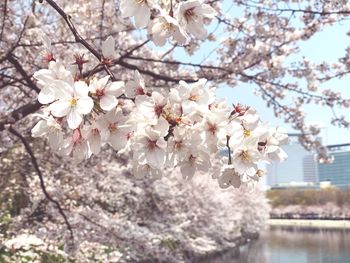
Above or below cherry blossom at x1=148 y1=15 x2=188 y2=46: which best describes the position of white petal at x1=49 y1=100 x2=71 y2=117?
below

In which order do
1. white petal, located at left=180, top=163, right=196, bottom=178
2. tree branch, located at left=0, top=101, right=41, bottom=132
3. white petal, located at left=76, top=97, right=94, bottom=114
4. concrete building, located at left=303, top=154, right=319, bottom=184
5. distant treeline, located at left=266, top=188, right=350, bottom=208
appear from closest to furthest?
white petal, located at left=76, top=97, right=94, bottom=114, white petal, located at left=180, top=163, right=196, bottom=178, tree branch, located at left=0, top=101, right=41, bottom=132, distant treeline, located at left=266, top=188, right=350, bottom=208, concrete building, located at left=303, top=154, right=319, bottom=184

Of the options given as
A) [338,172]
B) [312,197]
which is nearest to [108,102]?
[312,197]

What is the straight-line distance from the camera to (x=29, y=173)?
8320 mm

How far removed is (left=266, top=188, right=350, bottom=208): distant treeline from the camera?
6275 centimetres

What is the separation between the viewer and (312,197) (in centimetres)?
6588

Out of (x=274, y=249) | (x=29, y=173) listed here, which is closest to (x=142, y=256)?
(x=29, y=173)

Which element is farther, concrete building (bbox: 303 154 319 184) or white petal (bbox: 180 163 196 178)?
concrete building (bbox: 303 154 319 184)

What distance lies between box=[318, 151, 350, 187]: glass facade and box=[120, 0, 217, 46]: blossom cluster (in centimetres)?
13856

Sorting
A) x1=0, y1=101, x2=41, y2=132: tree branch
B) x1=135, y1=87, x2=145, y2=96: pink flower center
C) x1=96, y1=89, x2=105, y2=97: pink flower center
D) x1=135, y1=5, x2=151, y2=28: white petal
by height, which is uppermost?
x1=0, y1=101, x2=41, y2=132: tree branch

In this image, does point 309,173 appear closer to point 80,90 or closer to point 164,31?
point 164,31

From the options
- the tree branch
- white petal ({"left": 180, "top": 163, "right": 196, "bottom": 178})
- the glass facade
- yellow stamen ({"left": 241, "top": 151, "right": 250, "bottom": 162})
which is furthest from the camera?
the glass facade

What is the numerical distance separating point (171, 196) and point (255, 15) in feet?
24.7

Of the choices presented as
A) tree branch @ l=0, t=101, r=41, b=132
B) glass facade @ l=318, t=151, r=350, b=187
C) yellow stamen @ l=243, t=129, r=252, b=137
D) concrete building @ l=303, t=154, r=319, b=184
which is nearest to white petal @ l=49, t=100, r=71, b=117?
yellow stamen @ l=243, t=129, r=252, b=137

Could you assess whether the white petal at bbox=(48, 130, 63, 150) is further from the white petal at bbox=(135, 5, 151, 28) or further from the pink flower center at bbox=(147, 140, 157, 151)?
the white petal at bbox=(135, 5, 151, 28)
